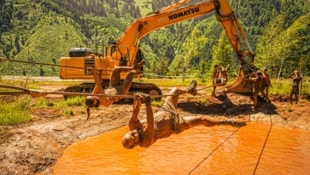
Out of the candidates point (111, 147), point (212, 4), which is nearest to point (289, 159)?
point (111, 147)

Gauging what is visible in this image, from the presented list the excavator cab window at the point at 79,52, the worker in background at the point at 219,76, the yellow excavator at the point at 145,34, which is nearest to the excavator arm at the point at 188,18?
the yellow excavator at the point at 145,34

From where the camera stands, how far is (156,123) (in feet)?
23.8

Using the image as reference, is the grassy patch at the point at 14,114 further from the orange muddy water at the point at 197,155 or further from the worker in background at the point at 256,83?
the worker in background at the point at 256,83

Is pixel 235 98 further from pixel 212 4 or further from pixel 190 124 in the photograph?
pixel 190 124

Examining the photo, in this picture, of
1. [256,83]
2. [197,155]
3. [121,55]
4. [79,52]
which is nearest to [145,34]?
[121,55]

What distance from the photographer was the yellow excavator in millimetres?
16594

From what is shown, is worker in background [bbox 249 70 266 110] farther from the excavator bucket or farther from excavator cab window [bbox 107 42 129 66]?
excavator cab window [bbox 107 42 129 66]

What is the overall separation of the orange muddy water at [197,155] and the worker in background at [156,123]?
152 cm

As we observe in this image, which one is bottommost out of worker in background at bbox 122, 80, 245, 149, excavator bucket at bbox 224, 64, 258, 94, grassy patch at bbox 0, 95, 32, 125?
grassy patch at bbox 0, 95, 32, 125

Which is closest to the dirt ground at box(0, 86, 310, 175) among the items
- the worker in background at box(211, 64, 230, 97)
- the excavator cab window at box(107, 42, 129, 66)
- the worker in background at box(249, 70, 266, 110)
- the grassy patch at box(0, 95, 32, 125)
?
the grassy patch at box(0, 95, 32, 125)

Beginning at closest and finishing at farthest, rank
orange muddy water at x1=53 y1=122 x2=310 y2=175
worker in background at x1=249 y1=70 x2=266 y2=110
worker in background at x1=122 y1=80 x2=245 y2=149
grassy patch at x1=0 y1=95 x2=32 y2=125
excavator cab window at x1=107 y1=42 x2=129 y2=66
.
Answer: worker in background at x1=122 y1=80 x2=245 y2=149 < orange muddy water at x1=53 y1=122 x2=310 y2=175 < grassy patch at x1=0 y1=95 x2=32 y2=125 < worker in background at x1=249 y1=70 x2=266 y2=110 < excavator cab window at x1=107 y1=42 x2=129 y2=66

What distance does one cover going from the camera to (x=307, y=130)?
13.7m

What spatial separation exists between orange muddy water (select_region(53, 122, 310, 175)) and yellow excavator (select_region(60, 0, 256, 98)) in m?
4.95

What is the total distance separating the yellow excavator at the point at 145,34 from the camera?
16.6 m
